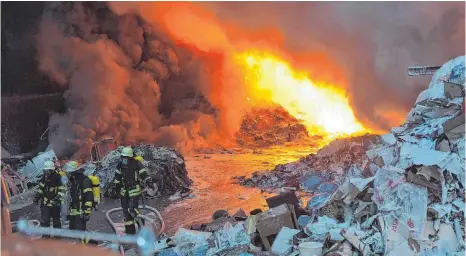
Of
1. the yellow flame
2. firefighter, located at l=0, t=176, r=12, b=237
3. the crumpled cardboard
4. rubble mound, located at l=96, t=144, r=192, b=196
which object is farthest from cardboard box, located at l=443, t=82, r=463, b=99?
the yellow flame

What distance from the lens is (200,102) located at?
2270 cm

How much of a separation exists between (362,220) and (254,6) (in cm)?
1405

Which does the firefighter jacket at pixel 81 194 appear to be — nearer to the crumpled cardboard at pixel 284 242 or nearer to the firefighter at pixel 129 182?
the firefighter at pixel 129 182

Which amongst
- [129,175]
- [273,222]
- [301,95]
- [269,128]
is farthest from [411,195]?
[269,128]

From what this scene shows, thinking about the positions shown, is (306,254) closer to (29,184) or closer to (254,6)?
(29,184)

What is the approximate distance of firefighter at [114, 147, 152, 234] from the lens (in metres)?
7.13

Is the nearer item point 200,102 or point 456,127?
point 456,127

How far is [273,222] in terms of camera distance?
21.2 ft

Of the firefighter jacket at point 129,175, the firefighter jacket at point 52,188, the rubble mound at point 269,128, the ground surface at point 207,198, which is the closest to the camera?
the firefighter jacket at point 52,188

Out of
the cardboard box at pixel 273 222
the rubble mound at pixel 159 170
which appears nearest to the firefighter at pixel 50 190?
the cardboard box at pixel 273 222

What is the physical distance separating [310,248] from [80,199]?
3411mm

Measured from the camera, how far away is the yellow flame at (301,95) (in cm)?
1959

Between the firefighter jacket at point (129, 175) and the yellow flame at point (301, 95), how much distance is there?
43.0 feet

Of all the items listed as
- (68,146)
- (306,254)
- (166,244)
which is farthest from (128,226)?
(68,146)
